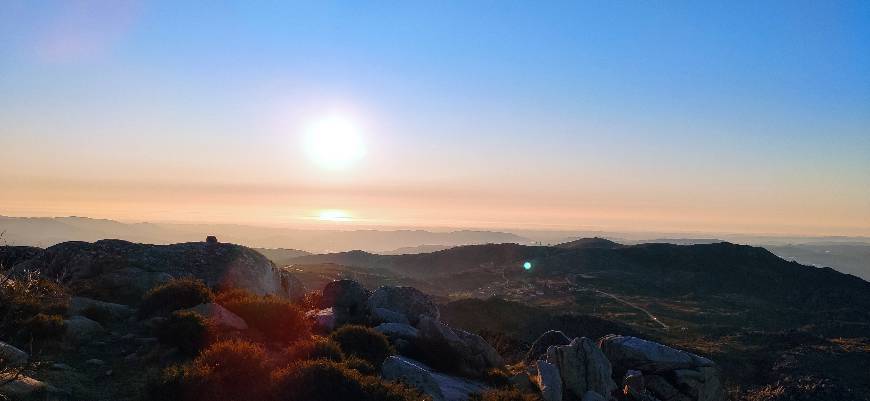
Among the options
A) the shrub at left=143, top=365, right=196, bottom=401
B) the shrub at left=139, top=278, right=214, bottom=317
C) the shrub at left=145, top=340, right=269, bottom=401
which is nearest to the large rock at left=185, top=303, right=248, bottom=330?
the shrub at left=139, top=278, right=214, bottom=317

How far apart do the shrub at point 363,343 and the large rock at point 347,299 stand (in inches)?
177

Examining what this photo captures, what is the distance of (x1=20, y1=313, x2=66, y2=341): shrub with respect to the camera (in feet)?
41.5

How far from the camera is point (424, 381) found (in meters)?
12.4

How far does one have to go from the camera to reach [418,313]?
22250 millimetres

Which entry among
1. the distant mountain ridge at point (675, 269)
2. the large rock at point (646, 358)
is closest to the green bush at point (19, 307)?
the large rock at point (646, 358)

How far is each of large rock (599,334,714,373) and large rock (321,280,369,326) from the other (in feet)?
31.6

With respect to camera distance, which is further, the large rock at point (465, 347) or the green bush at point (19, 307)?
the large rock at point (465, 347)

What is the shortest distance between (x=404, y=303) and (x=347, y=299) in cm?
253

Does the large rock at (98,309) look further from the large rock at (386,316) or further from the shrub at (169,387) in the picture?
the large rock at (386,316)

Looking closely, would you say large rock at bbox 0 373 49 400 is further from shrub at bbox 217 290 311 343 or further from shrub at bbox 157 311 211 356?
shrub at bbox 217 290 311 343

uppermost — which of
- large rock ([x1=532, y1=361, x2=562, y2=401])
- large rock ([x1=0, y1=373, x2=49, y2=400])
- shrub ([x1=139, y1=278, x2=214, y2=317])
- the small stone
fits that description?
shrub ([x1=139, y1=278, x2=214, y2=317])

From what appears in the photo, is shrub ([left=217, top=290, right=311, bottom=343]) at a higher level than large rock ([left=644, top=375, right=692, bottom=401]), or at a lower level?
higher

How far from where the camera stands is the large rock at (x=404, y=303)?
21.7 m

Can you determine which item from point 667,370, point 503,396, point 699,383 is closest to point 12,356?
point 503,396
